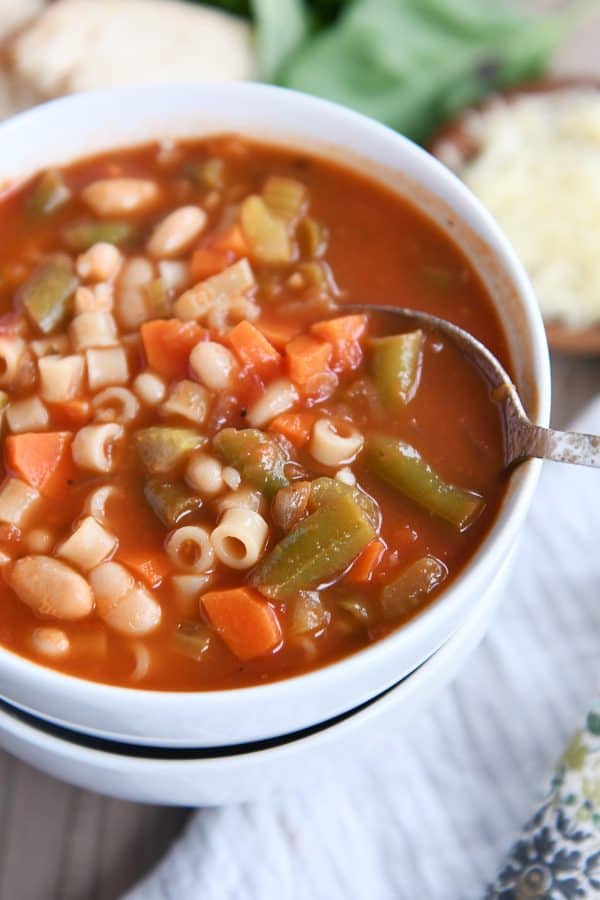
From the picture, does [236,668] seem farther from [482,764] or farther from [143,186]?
[143,186]

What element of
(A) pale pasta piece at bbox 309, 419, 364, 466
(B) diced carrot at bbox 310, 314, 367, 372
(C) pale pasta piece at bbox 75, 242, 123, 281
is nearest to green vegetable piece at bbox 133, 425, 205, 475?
(A) pale pasta piece at bbox 309, 419, 364, 466

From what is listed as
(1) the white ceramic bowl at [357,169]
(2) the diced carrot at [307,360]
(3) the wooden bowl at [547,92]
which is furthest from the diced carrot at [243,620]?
(3) the wooden bowl at [547,92]

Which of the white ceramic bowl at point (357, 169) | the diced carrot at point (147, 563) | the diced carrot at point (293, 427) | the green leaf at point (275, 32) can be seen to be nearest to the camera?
the white ceramic bowl at point (357, 169)

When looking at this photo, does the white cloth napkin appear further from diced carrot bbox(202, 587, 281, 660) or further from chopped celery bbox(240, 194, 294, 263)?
chopped celery bbox(240, 194, 294, 263)

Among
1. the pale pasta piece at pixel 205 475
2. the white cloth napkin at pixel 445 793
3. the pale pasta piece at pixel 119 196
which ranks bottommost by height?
the white cloth napkin at pixel 445 793

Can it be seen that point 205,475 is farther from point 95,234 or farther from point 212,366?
point 95,234

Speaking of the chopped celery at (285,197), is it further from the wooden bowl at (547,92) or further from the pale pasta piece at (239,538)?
the wooden bowl at (547,92)
